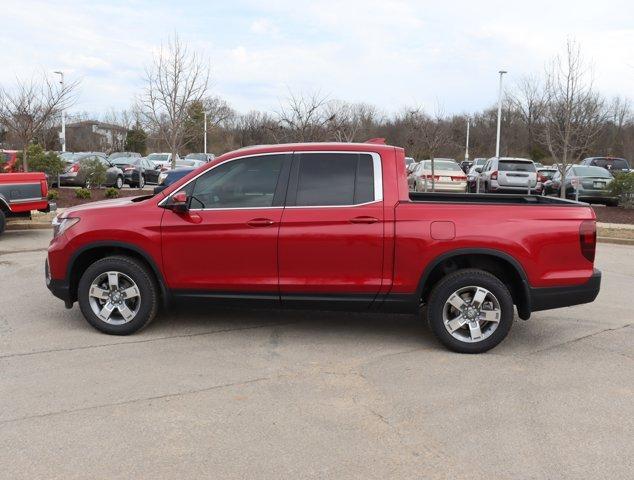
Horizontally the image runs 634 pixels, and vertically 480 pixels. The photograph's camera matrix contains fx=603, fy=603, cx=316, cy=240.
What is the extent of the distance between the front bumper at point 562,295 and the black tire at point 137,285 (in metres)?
3.47

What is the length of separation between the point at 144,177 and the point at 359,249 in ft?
75.8

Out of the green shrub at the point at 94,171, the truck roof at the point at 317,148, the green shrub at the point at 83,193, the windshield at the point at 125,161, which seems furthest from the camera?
the windshield at the point at 125,161

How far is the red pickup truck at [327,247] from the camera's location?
5270mm

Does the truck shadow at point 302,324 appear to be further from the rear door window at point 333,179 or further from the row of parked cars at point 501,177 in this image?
the row of parked cars at point 501,177

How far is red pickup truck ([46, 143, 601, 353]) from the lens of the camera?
5.27 meters

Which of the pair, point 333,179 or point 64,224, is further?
point 64,224

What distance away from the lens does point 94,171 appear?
2069 cm

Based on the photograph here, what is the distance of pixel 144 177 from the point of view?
87.9 feet

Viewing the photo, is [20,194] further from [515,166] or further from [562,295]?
[515,166]

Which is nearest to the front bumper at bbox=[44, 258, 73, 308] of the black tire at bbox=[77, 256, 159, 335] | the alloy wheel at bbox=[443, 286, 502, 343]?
the black tire at bbox=[77, 256, 159, 335]

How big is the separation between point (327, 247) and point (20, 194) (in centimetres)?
839

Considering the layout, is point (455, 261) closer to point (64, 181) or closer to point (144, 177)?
point (64, 181)

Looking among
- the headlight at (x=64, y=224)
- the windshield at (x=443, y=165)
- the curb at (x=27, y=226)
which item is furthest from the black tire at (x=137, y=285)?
the windshield at (x=443, y=165)

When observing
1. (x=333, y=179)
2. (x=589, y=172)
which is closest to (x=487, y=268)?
(x=333, y=179)
